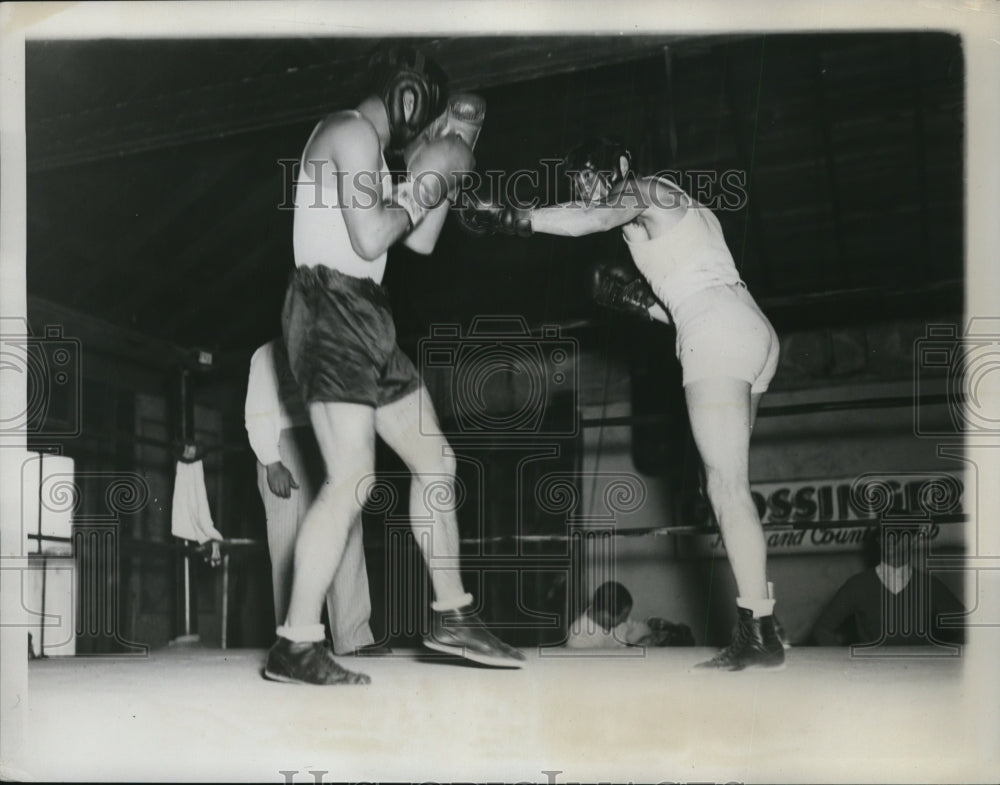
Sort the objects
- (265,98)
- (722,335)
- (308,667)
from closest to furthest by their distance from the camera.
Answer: (308,667), (722,335), (265,98)

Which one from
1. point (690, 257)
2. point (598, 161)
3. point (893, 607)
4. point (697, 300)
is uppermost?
point (598, 161)

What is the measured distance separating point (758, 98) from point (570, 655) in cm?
145

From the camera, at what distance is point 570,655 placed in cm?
259

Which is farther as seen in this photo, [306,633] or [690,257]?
[690,257]

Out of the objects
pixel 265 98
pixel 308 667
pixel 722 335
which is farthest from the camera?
pixel 265 98

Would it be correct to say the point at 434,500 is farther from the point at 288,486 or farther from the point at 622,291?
the point at 622,291

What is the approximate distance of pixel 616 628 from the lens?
2.66 meters

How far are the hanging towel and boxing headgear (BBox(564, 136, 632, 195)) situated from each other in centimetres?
120

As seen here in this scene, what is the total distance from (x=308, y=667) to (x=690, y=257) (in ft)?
4.41

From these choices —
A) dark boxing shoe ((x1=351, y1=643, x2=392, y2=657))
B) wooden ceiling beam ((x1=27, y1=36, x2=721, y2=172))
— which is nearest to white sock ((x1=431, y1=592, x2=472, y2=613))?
dark boxing shoe ((x1=351, y1=643, x2=392, y2=657))

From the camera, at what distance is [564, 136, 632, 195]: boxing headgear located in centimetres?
269

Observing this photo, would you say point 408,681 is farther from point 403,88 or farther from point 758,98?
point 758,98

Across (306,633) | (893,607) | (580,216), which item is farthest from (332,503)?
(893,607)

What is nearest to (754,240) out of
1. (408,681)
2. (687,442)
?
(687,442)
